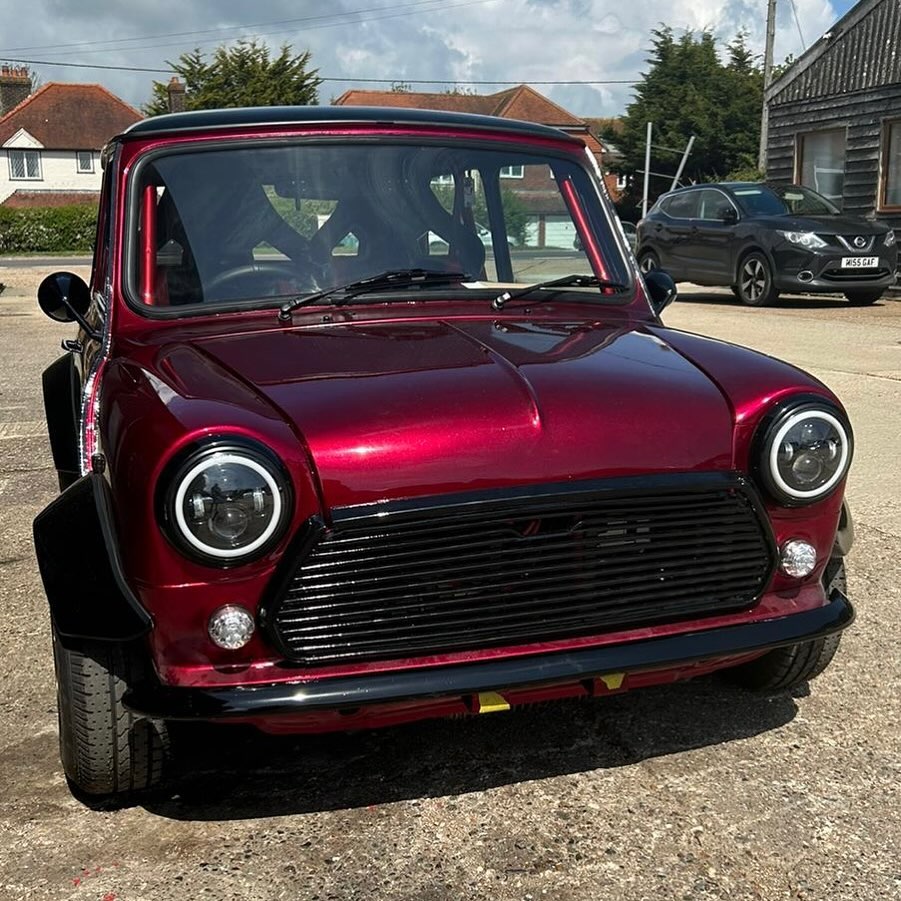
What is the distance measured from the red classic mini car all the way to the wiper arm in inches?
8.5

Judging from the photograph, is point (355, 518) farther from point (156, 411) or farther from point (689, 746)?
point (689, 746)

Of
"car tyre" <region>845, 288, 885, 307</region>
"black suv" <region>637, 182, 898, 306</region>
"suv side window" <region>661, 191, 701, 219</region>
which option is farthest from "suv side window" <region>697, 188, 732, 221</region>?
"car tyre" <region>845, 288, 885, 307</region>

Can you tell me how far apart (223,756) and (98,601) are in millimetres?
763

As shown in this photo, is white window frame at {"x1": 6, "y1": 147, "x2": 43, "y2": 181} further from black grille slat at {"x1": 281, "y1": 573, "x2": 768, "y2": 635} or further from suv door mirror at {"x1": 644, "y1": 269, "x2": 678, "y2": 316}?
black grille slat at {"x1": 281, "y1": 573, "x2": 768, "y2": 635}

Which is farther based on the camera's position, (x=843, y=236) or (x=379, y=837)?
(x=843, y=236)

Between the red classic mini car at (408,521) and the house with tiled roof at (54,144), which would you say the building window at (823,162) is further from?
the house with tiled roof at (54,144)

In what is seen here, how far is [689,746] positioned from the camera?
310 cm

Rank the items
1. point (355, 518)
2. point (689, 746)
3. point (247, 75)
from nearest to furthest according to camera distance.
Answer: point (355, 518)
point (689, 746)
point (247, 75)

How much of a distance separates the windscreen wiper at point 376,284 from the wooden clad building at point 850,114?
14786 millimetres

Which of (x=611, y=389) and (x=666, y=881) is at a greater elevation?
(x=611, y=389)

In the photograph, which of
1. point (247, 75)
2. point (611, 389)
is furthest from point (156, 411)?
point (247, 75)

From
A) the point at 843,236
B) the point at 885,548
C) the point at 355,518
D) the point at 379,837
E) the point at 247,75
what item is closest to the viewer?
the point at 355,518

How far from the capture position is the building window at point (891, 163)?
1677 cm

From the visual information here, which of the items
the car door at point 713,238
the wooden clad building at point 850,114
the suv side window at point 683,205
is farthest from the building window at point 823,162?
the car door at point 713,238
